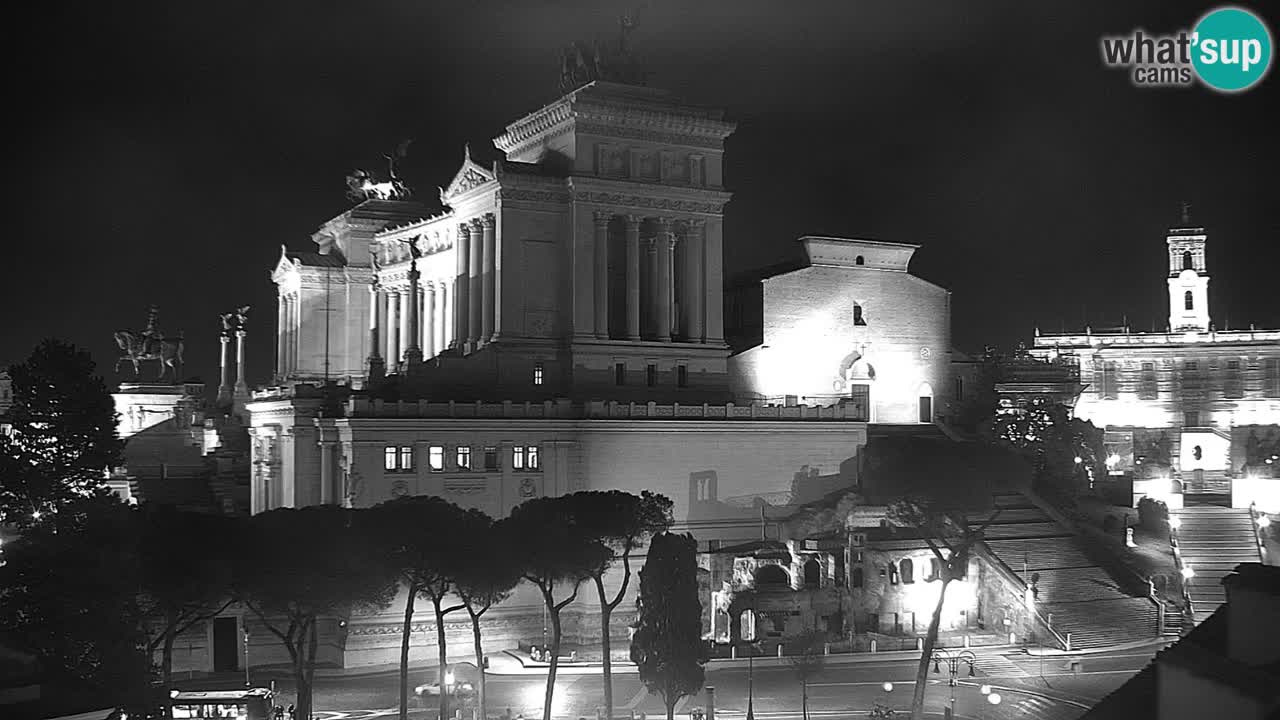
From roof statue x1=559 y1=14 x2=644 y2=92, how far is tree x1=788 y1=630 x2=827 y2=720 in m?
35.2

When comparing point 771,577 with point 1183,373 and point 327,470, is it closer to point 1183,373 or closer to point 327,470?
point 327,470

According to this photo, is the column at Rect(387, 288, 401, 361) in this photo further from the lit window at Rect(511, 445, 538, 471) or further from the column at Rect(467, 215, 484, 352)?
the lit window at Rect(511, 445, 538, 471)

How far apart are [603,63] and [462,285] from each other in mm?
16014

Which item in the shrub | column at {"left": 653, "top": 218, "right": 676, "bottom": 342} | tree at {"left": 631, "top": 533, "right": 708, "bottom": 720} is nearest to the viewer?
tree at {"left": 631, "top": 533, "right": 708, "bottom": 720}

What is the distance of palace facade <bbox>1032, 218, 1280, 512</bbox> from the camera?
378 ft

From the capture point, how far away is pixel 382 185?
10069 cm

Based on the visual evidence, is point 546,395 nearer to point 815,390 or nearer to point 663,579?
point 815,390

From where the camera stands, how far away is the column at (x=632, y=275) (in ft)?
257

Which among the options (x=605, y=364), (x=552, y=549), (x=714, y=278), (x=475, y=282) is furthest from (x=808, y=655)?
(x=475, y=282)

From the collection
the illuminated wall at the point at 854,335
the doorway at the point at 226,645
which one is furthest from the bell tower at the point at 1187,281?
the doorway at the point at 226,645

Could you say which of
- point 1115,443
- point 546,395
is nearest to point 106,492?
point 546,395

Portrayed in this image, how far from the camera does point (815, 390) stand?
3428 inches

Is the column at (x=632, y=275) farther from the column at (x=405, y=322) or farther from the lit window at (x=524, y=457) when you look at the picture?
the column at (x=405, y=322)

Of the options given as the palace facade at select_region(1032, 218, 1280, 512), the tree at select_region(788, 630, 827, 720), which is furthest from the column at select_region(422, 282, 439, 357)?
the palace facade at select_region(1032, 218, 1280, 512)
